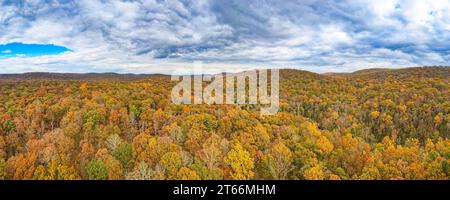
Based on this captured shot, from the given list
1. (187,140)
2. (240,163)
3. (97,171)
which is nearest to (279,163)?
(240,163)

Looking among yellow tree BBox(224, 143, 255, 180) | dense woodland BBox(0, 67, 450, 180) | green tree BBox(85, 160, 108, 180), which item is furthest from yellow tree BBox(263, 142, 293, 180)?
green tree BBox(85, 160, 108, 180)

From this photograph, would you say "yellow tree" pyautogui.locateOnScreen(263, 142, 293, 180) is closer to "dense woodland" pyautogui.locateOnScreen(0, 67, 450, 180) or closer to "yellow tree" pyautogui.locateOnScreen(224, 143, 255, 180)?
"dense woodland" pyautogui.locateOnScreen(0, 67, 450, 180)

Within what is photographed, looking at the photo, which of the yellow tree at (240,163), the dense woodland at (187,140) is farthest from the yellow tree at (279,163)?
the yellow tree at (240,163)

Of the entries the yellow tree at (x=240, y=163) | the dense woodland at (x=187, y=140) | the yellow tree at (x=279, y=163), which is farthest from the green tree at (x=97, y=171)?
the yellow tree at (x=279, y=163)

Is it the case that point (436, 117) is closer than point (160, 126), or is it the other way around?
point (160, 126)

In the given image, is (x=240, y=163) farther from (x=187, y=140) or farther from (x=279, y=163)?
(x=187, y=140)

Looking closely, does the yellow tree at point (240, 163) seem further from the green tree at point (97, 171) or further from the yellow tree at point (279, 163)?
the green tree at point (97, 171)

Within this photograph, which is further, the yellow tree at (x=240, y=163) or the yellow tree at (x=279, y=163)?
the yellow tree at (x=279, y=163)
